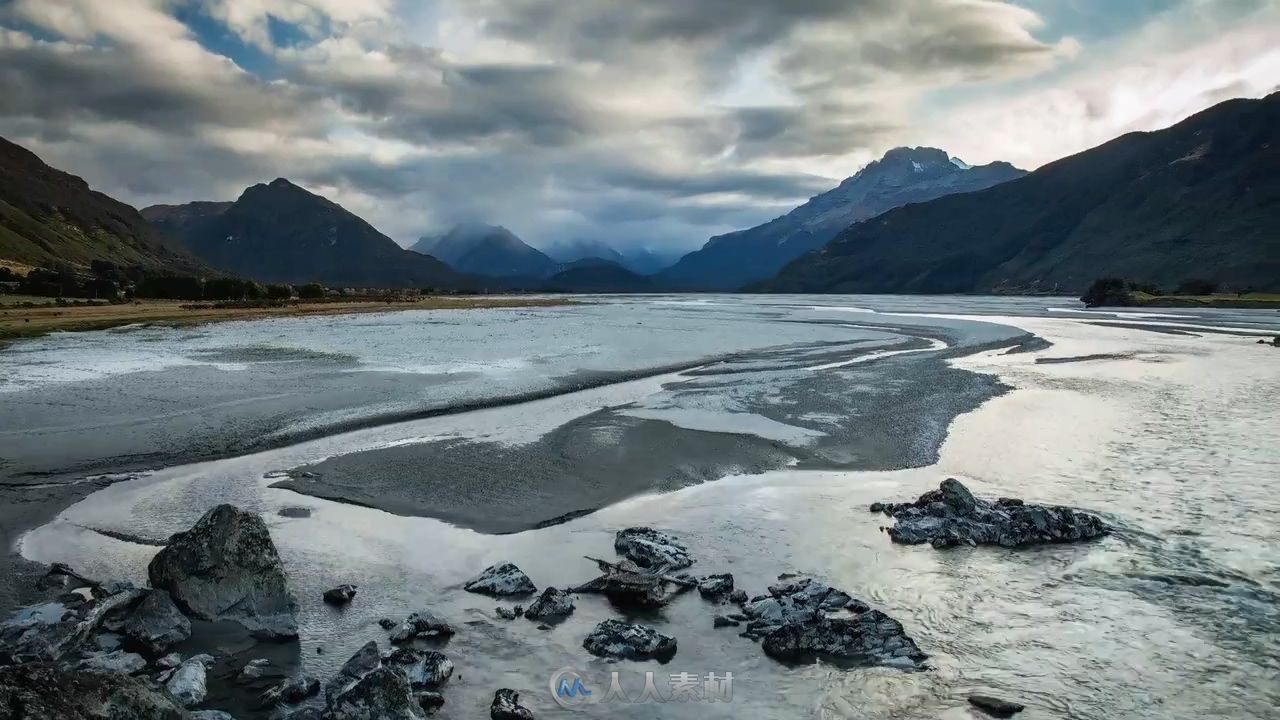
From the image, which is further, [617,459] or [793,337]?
[793,337]

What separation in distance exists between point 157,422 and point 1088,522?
30.6 m

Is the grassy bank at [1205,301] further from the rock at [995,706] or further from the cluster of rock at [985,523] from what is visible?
the rock at [995,706]

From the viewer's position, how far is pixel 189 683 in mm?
9320

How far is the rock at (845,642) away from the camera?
427 inches

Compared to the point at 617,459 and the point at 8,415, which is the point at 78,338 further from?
the point at 617,459

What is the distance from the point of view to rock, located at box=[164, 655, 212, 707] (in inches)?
358

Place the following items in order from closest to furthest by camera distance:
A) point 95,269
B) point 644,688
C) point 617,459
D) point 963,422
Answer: point 644,688
point 617,459
point 963,422
point 95,269

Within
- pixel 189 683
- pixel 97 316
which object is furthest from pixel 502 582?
pixel 97 316

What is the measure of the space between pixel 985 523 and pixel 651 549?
7857mm

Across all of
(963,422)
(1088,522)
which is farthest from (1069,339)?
(1088,522)

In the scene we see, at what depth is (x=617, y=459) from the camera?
2286 centimetres
